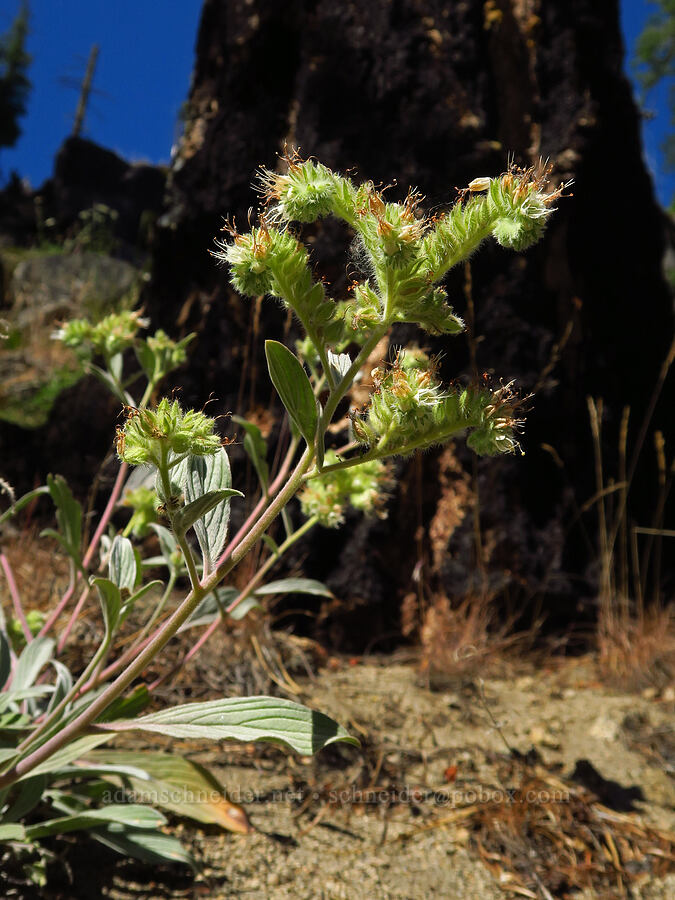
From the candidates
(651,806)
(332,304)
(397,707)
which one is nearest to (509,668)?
(397,707)

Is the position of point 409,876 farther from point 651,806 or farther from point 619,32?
point 619,32

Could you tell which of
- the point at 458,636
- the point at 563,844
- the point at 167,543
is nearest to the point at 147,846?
the point at 167,543

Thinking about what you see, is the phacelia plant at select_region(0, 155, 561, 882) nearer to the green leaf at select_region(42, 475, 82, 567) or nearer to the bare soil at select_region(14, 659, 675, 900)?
the green leaf at select_region(42, 475, 82, 567)

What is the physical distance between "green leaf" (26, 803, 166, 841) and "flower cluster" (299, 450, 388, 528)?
0.66 metres

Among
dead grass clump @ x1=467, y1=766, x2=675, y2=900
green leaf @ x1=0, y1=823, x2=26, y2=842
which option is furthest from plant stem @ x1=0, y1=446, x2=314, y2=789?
dead grass clump @ x1=467, y1=766, x2=675, y2=900

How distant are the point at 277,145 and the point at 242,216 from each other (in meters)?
0.43

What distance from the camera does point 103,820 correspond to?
1284 mm

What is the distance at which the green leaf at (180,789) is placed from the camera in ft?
4.82

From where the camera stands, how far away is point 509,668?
257 centimetres

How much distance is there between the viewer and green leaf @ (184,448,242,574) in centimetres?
100

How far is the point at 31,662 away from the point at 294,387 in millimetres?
918

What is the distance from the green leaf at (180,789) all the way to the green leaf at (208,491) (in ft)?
2.48

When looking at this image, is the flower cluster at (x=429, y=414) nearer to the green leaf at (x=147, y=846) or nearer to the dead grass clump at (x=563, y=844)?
the green leaf at (x=147, y=846)

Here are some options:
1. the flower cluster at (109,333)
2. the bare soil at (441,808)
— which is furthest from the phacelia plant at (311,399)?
the flower cluster at (109,333)
